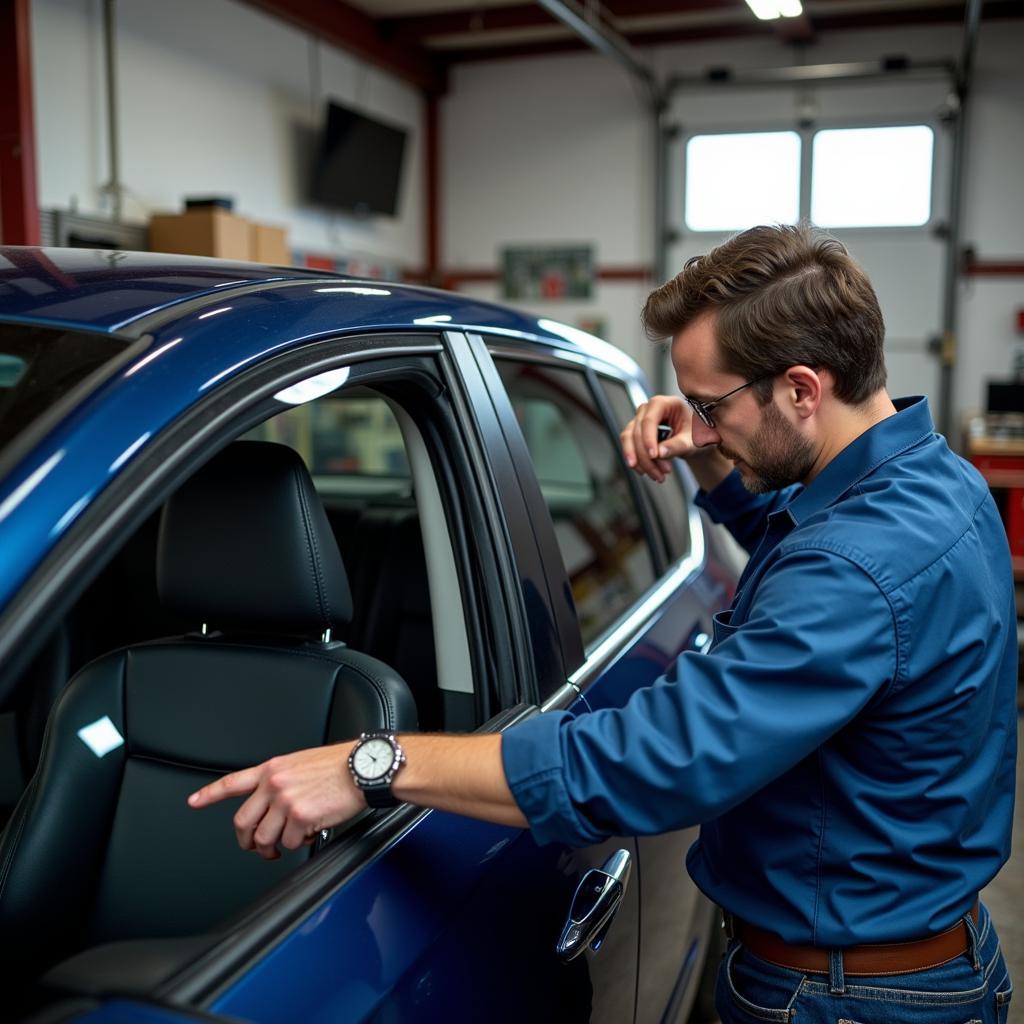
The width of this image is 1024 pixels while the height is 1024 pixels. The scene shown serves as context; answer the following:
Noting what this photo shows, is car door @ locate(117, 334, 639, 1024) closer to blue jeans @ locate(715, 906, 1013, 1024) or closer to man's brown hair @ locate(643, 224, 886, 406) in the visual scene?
blue jeans @ locate(715, 906, 1013, 1024)

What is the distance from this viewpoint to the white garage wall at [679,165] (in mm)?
8430

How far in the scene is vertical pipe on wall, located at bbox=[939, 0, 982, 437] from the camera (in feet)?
27.2

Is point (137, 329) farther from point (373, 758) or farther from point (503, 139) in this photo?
point (503, 139)

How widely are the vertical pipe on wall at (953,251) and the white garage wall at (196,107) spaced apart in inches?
177

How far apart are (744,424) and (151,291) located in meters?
0.69

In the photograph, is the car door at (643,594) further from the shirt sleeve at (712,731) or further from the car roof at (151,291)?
the shirt sleeve at (712,731)

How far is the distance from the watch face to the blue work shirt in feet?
0.38

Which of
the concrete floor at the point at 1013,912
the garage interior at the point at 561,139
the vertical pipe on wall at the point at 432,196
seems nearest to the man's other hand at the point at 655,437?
the concrete floor at the point at 1013,912

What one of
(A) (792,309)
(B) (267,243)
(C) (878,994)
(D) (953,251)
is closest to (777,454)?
(A) (792,309)

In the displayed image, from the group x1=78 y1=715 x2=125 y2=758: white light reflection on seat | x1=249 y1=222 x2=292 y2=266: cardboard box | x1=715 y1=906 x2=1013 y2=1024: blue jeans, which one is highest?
x1=249 y1=222 x2=292 y2=266: cardboard box

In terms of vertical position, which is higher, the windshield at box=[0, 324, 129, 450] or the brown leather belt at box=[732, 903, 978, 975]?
the windshield at box=[0, 324, 129, 450]

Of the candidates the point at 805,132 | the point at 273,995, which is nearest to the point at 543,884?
the point at 273,995

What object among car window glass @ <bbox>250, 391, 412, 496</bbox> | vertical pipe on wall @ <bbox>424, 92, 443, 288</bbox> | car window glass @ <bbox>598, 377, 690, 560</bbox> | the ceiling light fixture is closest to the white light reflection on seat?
car window glass @ <bbox>598, 377, 690, 560</bbox>

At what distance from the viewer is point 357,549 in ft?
8.38
